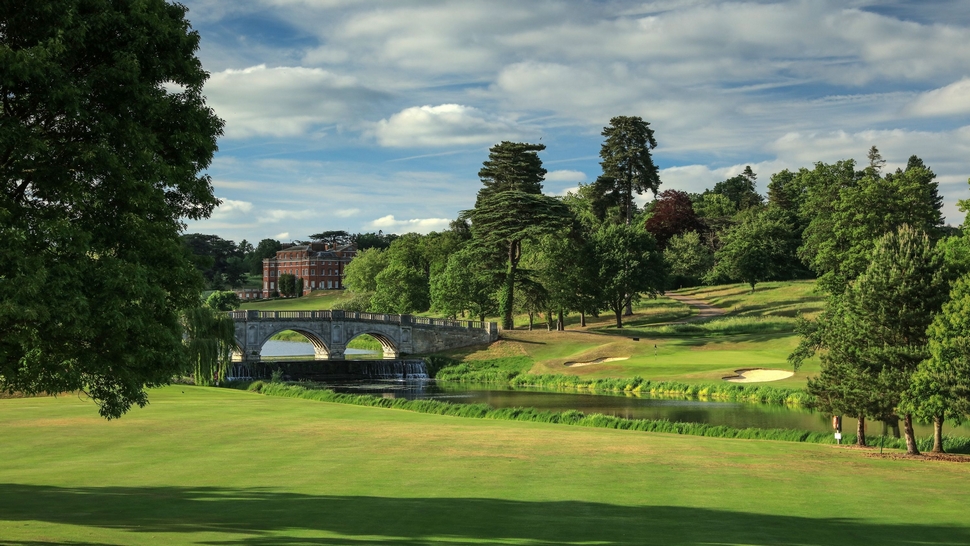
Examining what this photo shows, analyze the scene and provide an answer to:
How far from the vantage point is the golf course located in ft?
52.1

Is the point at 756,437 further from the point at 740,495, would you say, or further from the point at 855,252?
the point at 855,252

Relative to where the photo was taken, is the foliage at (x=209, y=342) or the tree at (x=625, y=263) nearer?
the foliage at (x=209, y=342)

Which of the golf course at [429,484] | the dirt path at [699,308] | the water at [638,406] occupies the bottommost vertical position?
the water at [638,406]

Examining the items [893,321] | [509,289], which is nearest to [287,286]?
[509,289]

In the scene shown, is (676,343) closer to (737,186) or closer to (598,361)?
(598,361)

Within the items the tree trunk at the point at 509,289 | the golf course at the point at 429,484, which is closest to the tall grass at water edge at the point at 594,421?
the golf course at the point at 429,484

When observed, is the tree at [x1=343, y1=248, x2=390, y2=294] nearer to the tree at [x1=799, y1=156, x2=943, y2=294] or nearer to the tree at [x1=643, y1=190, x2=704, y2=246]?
the tree at [x1=643, y1=190, x2=704, y2=246]

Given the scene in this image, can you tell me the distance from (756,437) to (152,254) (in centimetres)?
2874

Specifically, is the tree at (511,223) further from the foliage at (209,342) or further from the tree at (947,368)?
the tree at (947,368)

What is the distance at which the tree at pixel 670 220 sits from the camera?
136 meters

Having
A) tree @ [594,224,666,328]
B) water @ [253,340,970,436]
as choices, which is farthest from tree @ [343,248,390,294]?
water @ [253,340,970,436]

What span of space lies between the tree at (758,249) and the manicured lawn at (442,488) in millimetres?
80552

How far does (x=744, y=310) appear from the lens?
98.9 m

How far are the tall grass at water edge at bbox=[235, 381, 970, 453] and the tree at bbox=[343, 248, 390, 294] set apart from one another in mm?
76966
